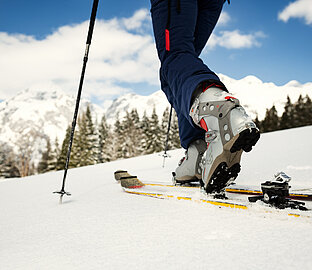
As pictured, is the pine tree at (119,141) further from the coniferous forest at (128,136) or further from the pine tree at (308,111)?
the pine tree at (308,111)

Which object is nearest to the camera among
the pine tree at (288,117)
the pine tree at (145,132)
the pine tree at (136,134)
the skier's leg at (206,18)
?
the skier's leg at (206,18)

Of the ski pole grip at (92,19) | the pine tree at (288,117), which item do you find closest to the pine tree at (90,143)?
the pine tree at (288,117)

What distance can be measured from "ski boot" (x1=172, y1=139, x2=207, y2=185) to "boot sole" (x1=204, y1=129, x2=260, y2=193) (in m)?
0.37

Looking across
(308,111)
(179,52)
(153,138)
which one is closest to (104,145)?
(153,138)

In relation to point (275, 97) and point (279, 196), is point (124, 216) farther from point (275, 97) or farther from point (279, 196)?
point (275, 97)

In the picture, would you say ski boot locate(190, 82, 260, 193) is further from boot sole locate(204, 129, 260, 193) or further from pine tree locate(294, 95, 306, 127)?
pine tree locate(294, 95, 306, 127)

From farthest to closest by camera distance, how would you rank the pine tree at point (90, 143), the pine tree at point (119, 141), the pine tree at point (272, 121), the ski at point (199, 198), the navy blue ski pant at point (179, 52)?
the pine tree at point (272, 121) < the pine tree at point (119, 141) < the pine tree at point (90, 143) < the navy blue ski pant at point (179, 52) < the ski at point (199, 198)

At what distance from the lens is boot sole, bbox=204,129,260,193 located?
2.54 ft

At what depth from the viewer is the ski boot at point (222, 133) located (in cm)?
78

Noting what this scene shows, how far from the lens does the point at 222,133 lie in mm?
819

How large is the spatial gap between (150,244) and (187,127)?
920mm

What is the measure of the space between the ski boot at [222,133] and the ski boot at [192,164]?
1.22 ft

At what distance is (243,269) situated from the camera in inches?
14.7

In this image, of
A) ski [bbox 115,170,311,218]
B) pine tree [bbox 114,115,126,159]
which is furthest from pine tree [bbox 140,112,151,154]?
ski [bbox 115,170,311,218]
